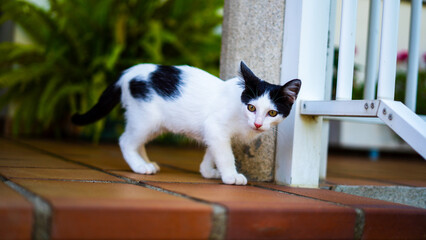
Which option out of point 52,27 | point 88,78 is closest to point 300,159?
point 88,78

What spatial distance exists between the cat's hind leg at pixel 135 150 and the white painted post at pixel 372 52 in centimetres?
103

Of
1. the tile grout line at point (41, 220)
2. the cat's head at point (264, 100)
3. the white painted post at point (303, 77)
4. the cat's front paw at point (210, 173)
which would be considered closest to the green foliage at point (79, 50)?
the cat's front paw at point (210, 173)

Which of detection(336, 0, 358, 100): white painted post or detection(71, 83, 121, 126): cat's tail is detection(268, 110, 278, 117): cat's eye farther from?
detection(71, 83, 121, 126): cat's tail

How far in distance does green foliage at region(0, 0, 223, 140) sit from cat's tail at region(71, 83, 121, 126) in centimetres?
133

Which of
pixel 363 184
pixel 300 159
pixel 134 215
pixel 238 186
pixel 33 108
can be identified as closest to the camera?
pixel 134 215

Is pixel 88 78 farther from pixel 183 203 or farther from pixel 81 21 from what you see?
pixel 183 203

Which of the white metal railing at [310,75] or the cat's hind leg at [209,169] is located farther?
the cat's hind leg at [209,169]

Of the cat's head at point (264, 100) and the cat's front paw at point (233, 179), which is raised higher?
the cat's head at point (264, 100)

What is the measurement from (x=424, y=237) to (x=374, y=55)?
99cm

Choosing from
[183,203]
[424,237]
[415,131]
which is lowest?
[424,237]

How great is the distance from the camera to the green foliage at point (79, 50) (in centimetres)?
355

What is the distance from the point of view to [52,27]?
3.71 metres

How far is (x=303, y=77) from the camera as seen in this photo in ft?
6.00

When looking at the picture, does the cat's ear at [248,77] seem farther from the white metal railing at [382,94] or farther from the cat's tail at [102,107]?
the cat's tail at [102,107]
